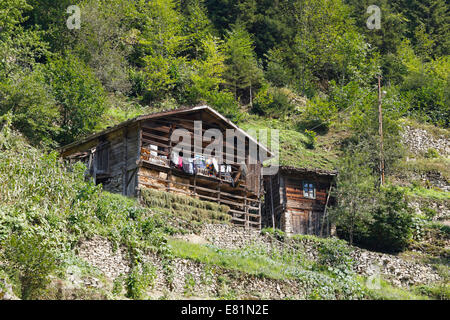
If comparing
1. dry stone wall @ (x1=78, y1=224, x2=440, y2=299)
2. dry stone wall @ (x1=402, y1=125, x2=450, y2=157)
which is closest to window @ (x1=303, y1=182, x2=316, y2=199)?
dry stone wall @ (x1=78, y1=224, x2=440, y2=299)

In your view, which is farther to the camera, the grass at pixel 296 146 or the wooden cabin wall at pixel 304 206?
the grass at pixel 296 146

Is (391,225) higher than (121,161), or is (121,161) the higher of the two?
(121,161)

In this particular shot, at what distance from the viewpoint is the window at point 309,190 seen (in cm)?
3716

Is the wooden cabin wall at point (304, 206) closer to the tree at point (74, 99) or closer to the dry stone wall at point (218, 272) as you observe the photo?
the dry stone wall at point (218, 272)

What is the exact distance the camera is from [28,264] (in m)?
17.5

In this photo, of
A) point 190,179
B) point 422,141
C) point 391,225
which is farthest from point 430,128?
point 190,179

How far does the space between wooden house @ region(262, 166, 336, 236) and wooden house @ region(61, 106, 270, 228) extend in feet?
7.63

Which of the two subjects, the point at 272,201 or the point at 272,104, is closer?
the point at 272,201

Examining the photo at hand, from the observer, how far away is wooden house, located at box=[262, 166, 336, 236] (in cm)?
3650

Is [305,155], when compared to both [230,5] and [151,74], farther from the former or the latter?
[230,5]

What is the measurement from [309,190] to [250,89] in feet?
63.7

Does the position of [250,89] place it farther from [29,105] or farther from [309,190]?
[29,105]

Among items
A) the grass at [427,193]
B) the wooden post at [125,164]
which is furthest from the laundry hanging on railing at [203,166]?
the grass at [427,193]
